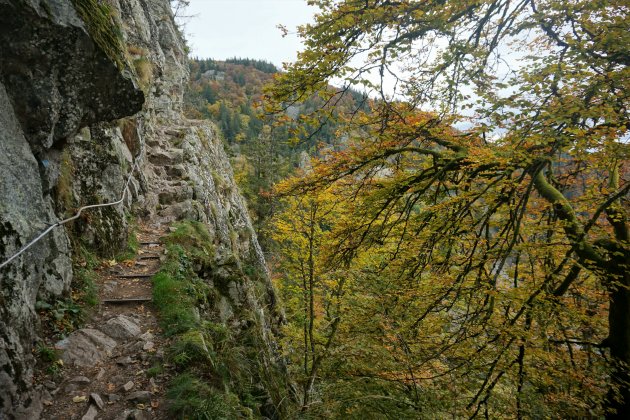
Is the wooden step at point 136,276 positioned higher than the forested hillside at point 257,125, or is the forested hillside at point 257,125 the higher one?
the forested hillside at point 257,125

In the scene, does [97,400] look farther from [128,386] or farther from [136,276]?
[136,276]

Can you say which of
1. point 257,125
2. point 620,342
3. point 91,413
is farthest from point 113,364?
point 257,125

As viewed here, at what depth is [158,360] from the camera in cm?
417

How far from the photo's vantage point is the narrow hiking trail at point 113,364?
134 inches

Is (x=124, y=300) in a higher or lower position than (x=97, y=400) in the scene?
higher

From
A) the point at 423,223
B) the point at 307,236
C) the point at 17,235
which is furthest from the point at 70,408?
the point at 307,236

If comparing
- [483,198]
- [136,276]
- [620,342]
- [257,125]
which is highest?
[257,125]

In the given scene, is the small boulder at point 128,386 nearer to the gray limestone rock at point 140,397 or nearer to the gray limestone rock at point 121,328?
the gray limestone rock at point 140,397

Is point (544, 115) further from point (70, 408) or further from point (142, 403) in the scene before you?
point (70, 408)

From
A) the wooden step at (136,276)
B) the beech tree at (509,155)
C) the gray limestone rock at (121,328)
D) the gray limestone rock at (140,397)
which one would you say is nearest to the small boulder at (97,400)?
the gray limestone rock at (140,397)

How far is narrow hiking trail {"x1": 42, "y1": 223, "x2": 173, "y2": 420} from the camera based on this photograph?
3.41 metres

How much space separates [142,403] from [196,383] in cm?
54

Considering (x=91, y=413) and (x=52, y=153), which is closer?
(x=91, y=413)

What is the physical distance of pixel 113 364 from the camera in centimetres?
404
